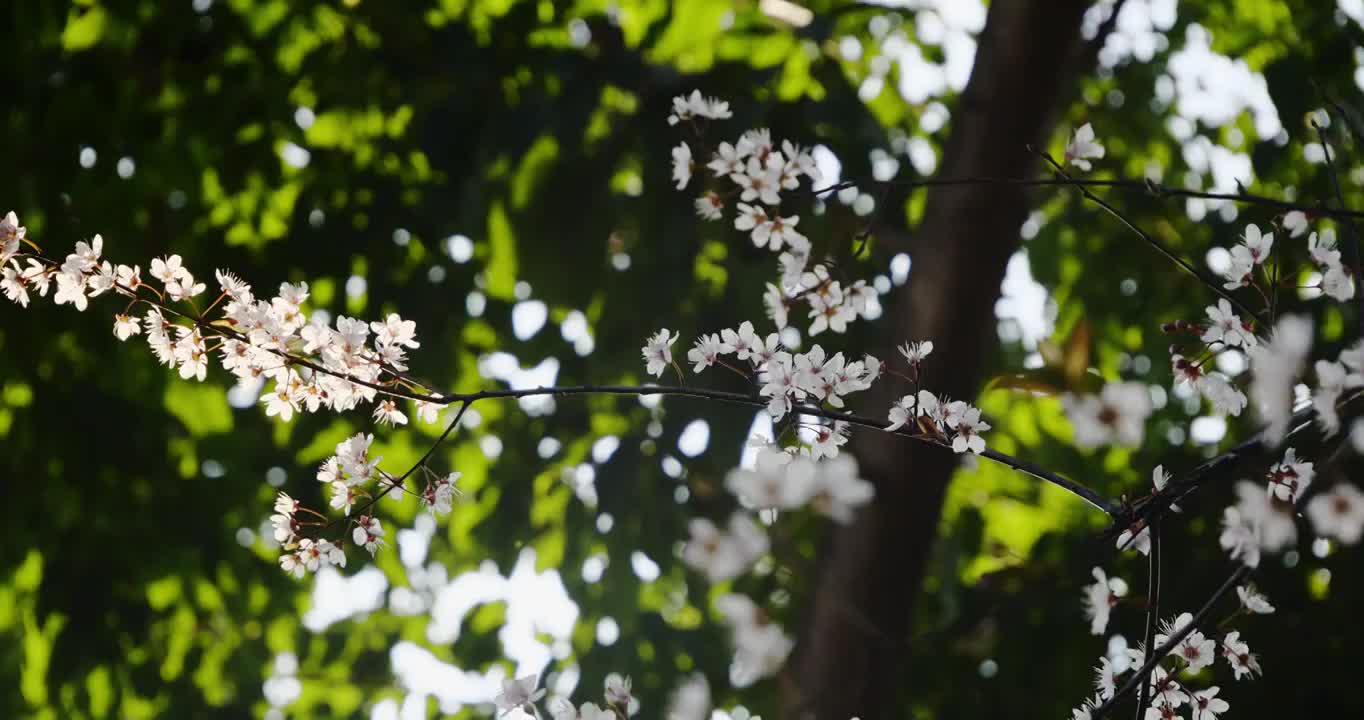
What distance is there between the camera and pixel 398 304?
215 cm

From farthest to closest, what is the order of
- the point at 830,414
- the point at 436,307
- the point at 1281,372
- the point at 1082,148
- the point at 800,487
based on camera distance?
1. the point at 436,307
2. the point at 1082,148
3. the point at 830,414
4. the point at 800,487
5. the point at 1281,372

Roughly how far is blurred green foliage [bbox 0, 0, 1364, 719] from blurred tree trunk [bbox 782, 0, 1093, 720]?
122 mm

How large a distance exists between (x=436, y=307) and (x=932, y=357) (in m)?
1.06

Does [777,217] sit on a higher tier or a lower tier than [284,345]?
higher

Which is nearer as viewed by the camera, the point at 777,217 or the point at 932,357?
the point at 777,217

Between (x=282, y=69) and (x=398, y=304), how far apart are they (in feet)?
2.04

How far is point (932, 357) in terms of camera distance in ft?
6.26

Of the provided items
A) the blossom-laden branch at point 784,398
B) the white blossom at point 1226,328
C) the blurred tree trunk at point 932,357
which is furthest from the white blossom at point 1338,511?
the blurred tree trunk at point 932,357

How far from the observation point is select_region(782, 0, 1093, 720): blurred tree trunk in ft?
6.29

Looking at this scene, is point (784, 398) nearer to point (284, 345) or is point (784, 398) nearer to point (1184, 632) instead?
point (1184, 632)

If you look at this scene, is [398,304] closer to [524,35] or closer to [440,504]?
[524,35]

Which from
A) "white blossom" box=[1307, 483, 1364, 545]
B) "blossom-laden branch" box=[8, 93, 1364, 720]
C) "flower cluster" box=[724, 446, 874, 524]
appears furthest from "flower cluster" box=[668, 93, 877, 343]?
"white blossom" box=[1307, 483, 1364, 545]

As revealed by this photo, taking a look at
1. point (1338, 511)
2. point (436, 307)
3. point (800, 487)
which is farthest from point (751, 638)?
point (436, 307)

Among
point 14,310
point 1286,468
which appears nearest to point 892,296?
point 1286,468
